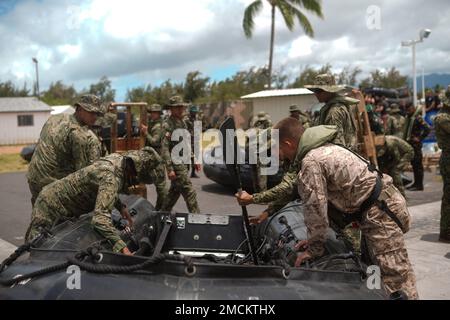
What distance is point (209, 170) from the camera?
1051 cm

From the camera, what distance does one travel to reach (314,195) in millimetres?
2762

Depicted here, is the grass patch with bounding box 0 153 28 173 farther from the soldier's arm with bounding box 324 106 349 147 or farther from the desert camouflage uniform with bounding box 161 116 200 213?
the soldier's arm with bounding box 324 106 349 147

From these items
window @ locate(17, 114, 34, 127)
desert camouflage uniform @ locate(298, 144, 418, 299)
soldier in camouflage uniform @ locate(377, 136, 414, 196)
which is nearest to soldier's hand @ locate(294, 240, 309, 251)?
desert camouflage uniform @ locate(298, 144, 418, 299)

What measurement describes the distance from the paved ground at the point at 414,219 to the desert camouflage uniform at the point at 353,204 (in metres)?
1.57

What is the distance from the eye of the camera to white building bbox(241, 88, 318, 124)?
69.1ft

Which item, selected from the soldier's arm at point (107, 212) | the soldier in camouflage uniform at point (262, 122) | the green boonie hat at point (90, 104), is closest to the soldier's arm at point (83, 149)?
the green boonie hat at point (90, 104)

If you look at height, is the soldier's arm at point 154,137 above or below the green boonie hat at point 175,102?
below

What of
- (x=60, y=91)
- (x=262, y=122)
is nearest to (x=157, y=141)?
(x=262, y=122)

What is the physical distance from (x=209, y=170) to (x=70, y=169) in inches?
234

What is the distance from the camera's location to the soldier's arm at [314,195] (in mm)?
2766

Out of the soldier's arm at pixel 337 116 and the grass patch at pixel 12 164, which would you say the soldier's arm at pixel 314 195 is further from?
the grass patch at pixel 12 164

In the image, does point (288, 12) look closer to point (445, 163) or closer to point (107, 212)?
point (445, 163)

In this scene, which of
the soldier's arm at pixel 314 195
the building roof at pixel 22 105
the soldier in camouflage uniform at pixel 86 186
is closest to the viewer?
the soldier's arm at pixel 314 195

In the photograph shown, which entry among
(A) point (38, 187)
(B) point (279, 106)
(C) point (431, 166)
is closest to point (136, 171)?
(A) point (38, 187)
